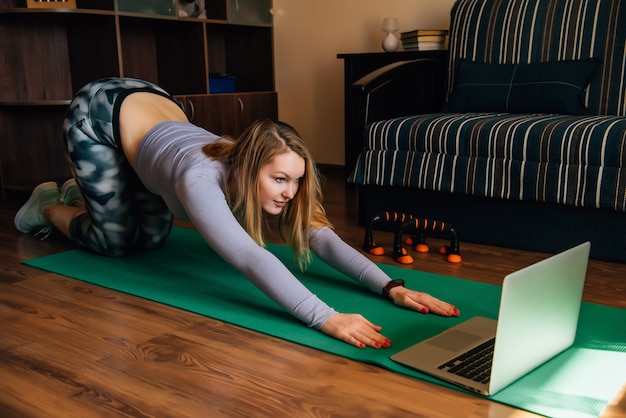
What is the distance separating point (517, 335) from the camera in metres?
1.18

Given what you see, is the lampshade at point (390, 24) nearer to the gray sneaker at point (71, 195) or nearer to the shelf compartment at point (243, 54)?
the shelf compartment at point (243, 54)

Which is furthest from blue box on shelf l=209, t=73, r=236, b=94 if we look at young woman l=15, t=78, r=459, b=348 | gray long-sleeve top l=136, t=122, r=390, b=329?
gray long-sleeve top l=136, t=122, r=390, b=329

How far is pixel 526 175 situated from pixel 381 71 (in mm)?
811

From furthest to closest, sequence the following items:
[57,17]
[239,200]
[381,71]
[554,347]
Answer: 1. [57,17]
2. [381,71]
3. [239,200]
4. [554,347]

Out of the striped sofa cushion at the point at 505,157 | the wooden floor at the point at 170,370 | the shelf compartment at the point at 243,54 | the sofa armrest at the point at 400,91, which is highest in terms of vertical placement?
the shelf compartment at the point at 243,54

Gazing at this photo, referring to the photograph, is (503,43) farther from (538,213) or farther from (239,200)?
(239,200)

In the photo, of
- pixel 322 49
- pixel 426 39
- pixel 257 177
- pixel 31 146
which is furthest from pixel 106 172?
pixel 322 49

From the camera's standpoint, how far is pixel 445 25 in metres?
3.44

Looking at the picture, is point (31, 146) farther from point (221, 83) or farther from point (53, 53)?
point (221, 83)

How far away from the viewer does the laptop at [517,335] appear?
114cm

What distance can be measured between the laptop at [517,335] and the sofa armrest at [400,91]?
1.24m

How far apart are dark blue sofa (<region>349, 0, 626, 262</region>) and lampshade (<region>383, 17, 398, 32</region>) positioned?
0.57m

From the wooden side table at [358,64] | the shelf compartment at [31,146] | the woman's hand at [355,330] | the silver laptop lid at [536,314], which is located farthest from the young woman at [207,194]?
the wooden side table at [358,64]

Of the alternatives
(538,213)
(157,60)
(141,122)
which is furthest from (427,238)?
(157,60)
